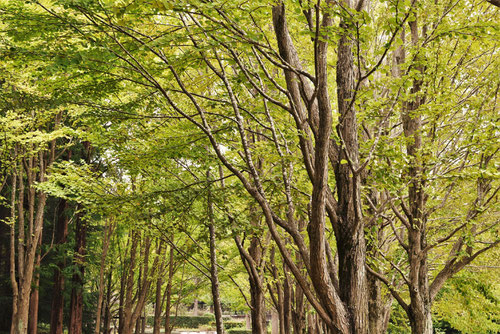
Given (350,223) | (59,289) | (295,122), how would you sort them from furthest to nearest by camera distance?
(59,289), (295,122), (350,223)

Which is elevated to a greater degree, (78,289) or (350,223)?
(350,223)

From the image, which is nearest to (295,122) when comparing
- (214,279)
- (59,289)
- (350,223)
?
(350,223)

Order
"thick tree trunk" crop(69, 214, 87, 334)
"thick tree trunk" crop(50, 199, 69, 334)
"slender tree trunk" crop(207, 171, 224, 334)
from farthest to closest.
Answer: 1. "thick tree trunk" crop(69, 214, 87, 334)
2. "thick tree trunk" crop(50, 199, 69, 334)
3. "slender tree trunk" crop(207, 171, 224, 334)

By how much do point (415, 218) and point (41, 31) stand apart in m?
5.82

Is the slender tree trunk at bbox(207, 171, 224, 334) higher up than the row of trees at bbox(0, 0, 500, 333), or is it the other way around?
the row of trees at bbox(0, 0, 500, 333)

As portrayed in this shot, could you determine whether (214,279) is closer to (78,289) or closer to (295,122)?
(295,122)

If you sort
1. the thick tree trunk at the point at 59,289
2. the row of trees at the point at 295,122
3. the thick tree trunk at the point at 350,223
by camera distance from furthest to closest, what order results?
the thick tree trunk at the point at 59,289 < the thick tree trunk at the point at 350,223 < the row of trees at the point at 295,122

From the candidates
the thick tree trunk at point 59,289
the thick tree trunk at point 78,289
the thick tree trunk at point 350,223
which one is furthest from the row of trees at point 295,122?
the thick tree trunk at point 59,289

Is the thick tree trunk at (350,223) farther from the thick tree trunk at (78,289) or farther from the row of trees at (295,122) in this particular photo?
the thick tree trunk at (78,289)

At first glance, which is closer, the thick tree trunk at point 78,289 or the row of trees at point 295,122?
the row of trees at point 295,122

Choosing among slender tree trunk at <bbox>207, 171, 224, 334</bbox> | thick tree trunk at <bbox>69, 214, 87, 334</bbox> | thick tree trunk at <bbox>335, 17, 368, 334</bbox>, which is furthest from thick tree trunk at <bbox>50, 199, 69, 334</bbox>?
thick tree trunk at <bbox>335, 17, 368, 334</bbox>

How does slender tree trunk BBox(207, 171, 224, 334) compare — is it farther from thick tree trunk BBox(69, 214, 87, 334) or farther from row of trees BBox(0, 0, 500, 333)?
thick tree trunk BBox(69, 214, 87, 334)

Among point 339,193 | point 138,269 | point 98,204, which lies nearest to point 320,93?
point 339,193

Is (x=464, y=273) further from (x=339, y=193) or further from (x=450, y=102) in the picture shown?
(x=339, y=193)
